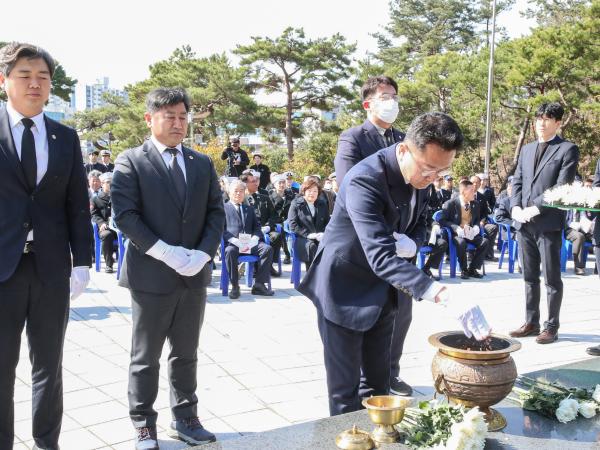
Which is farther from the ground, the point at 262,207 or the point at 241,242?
the point at 262,207

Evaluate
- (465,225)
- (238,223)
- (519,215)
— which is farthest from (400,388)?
(465,225)

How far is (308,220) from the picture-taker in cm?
820

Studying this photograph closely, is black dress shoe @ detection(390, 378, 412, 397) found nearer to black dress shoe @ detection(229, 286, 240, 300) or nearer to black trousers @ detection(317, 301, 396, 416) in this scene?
black trousers @ detection(317, 301, 396, 416)

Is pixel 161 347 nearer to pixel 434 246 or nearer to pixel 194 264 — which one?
pixel 194 264

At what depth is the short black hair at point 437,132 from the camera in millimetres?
2342

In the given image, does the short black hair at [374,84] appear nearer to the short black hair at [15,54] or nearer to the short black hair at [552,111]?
the short black hair at [552,111]

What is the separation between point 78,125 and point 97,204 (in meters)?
31.3

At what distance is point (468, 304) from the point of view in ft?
7.52

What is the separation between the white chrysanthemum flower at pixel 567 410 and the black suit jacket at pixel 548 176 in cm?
265

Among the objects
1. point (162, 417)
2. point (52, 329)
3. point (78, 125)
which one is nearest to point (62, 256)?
point (52, 329)

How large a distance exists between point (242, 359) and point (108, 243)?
472 centimetres

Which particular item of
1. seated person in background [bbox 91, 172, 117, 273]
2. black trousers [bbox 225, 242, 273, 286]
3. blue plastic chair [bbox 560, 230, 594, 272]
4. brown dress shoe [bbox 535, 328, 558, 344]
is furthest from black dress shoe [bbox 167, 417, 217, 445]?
blue plastic chair [bbox 560, 230, 594, 272]

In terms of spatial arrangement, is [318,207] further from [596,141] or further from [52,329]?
[596,141]

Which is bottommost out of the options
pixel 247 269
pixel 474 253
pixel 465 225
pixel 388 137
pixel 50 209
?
pixel 247 269
